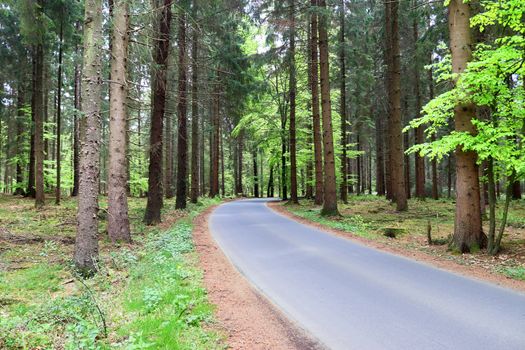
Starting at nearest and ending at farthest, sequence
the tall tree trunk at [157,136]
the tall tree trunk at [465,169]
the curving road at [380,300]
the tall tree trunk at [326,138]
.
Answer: the curving road at [380,300] → the tall tree trunk at [465,169] → the tall tree trunk at [157,136] → the tall tree trunk at [326,138]

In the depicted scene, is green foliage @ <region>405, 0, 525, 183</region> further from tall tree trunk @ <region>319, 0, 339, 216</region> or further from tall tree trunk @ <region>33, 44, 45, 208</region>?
tall tree trunk @ <region>33, 44, 45, 208</region>

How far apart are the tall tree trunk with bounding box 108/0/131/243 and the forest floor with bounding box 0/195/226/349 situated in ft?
2.01

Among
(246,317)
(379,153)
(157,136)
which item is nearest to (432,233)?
(246,317)

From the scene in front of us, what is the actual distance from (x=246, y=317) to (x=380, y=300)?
1.97 m

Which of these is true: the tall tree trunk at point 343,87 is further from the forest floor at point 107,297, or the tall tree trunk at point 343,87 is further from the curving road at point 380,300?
the forest floor at point 107,297

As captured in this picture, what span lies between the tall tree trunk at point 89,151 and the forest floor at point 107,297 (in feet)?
1.35

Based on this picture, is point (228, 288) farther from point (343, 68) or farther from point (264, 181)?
point (264, 181)

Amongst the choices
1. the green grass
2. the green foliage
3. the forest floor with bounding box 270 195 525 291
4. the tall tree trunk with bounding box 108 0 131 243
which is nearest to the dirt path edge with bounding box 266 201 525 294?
the forest floor with bounding box 270 195 525 291

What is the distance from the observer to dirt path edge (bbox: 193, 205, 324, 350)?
401 cm

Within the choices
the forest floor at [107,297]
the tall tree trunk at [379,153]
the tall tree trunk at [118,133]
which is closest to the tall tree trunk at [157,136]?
the forest floor at [107,297]

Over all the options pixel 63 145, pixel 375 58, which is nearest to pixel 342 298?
pixel 375 58

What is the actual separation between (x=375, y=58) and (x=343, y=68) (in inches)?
142

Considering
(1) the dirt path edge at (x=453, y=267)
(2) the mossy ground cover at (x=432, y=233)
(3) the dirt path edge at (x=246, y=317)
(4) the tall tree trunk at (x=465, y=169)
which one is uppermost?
(4) the tall tree trunk at (x=465, y=169)

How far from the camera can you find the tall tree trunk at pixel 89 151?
692 cm
